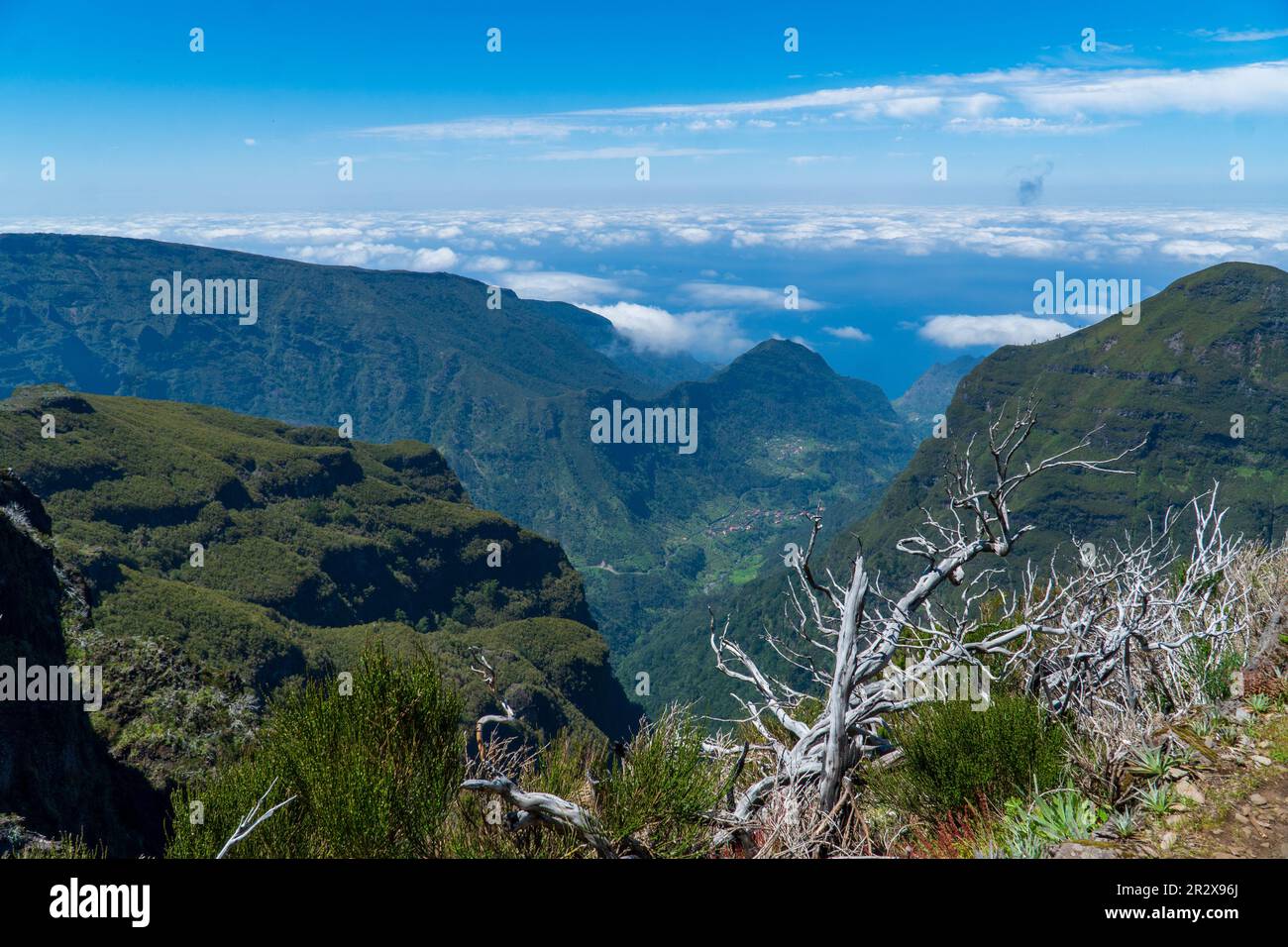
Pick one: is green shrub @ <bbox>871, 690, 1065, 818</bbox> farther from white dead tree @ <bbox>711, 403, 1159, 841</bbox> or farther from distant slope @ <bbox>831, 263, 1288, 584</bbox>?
distant slope @ <bbox>831, 263, 1288, 584</bbox>

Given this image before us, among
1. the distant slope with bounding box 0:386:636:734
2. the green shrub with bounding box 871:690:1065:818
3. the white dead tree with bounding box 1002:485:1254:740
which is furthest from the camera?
the distant slope with bounding box 0:386:636:734

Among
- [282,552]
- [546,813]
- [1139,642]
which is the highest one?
[1139,642]

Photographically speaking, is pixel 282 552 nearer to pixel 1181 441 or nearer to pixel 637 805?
pixel 637 805

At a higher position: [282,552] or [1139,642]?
[1139,642]

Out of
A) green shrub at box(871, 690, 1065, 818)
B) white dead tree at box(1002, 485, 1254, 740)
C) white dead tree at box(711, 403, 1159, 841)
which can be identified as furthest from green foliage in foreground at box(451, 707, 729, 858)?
white dead tree at box(1002, 485, 1254, 740)

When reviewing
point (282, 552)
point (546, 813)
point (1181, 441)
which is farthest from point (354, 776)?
point (1181, 441)
